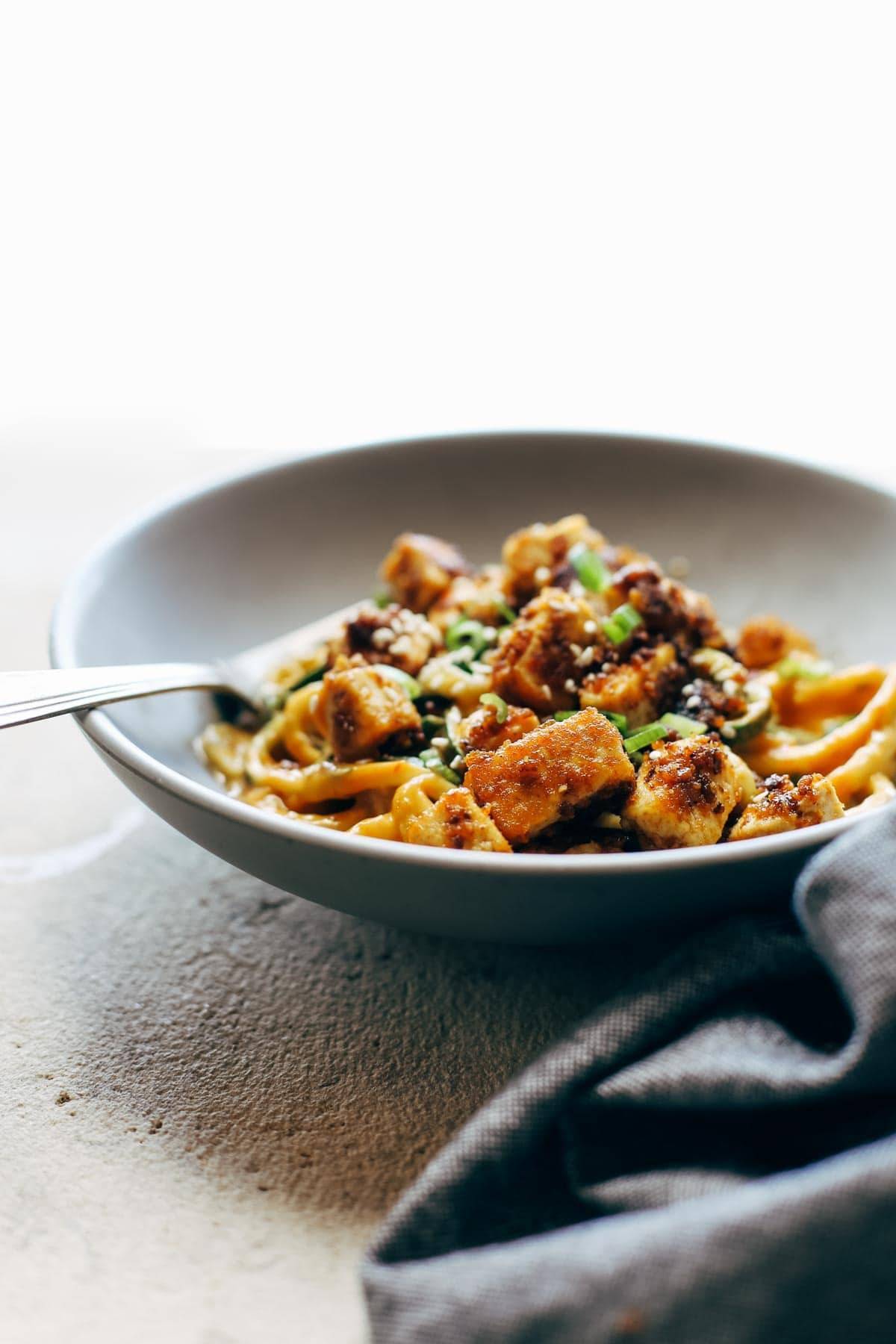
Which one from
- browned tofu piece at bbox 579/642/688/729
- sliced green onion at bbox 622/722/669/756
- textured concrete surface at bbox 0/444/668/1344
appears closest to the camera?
textured concrete surface at bbox 0/444/668/1344

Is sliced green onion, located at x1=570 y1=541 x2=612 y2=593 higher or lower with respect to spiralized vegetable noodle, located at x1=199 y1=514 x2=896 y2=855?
higher

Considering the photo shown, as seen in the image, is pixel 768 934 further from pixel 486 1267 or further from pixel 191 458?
pixel 191 458

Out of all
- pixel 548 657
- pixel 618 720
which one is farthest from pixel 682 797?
pixel 548 657

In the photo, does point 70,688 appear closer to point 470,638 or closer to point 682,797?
point 470,638

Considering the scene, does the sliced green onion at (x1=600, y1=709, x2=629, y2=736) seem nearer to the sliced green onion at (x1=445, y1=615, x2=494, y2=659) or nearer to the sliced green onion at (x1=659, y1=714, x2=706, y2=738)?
the sliced green onion at (x1=659, y1=714, x2=706, y2=738)

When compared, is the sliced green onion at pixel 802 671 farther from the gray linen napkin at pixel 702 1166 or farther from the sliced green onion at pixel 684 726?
the gray linen napkin at pixel 702 1166

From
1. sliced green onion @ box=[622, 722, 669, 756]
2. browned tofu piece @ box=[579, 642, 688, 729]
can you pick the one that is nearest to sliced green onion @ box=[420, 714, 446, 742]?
browned tofu piece @ box=[579, 642, 688, 729]

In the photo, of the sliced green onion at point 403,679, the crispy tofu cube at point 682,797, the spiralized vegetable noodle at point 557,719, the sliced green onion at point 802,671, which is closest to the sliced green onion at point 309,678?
the spiralized vegetable noodle at point 557,719
